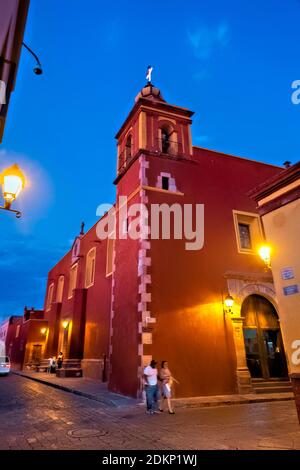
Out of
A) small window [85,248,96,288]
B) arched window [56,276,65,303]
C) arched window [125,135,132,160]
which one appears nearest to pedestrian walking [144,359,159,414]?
arched window [125,135,132,160]

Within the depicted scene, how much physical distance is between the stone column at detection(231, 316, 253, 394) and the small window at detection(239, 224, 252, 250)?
3.72 meters

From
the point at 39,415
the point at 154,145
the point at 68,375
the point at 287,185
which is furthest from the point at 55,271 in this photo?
the point at 287,185

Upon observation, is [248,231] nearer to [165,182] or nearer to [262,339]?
[165,182]

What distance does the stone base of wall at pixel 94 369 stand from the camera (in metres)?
17.3

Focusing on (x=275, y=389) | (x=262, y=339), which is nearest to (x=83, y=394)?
(x=275, y=389)

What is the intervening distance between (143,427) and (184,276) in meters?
6.51

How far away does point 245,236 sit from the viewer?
15820mm

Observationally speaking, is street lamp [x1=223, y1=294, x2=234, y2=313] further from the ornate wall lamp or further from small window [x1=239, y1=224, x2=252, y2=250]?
small window [x1=239, y1=224, x2=252, y2=250]

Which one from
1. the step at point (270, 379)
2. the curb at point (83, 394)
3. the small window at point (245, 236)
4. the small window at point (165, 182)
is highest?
the small window at point (165, 182)

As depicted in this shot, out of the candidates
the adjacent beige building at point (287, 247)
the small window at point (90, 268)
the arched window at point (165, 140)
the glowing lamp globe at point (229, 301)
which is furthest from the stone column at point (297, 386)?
the small window at point (90, 268)

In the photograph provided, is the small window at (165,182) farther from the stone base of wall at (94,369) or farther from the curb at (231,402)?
the stone base of wall at (94,369)

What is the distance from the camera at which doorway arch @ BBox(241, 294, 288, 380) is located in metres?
13.5

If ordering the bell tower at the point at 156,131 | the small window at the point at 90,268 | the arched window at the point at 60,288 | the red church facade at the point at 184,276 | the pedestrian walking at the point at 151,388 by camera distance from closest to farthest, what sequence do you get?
1. the pedestrian walking at the point at 151,388
2. the red church facade at the point at 184,276
3. the bell tower at the point at 156,131
4. the small window at the point at 90,268
5. the arched window at the point at 60,288

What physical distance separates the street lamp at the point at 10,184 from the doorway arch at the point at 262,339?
1088 centimetres
